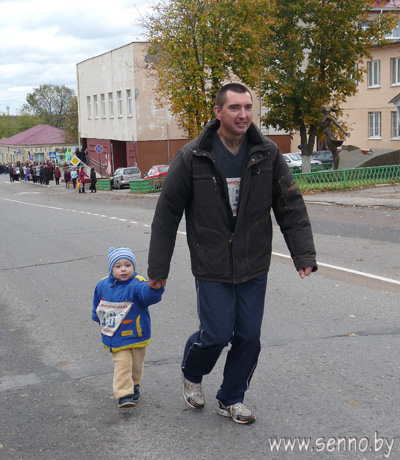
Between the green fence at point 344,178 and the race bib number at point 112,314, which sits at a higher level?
the race bib number at point 112,314

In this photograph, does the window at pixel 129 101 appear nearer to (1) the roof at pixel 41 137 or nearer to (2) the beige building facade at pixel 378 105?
(2) the beige building facade at pixel 378 105

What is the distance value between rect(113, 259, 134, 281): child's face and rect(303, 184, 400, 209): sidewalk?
14767 mm

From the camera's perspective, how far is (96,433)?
4359 mm

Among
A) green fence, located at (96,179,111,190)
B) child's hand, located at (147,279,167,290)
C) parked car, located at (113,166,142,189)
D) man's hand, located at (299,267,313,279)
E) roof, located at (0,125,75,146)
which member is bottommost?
green fence, located at (96,179,111,190)

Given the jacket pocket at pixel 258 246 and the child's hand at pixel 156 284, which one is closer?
the jacket pocket at pixel 258 246

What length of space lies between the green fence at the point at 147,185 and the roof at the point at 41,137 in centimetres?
6858

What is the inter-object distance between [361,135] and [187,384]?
143 feet

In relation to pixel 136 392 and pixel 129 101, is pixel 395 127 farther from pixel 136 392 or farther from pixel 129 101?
pixel 136 392

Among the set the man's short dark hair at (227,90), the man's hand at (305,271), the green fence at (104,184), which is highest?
the man's short dark hair at (227,90)

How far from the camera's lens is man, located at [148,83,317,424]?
4.20m

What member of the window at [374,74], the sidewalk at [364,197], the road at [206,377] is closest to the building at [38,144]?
the window at [374,74]

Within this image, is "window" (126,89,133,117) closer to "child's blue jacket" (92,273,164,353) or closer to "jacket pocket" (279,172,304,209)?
"child's blue jacket" (92,273,164,353)

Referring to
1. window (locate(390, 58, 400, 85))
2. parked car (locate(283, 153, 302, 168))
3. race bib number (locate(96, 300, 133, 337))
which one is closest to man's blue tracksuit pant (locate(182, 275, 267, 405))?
race bib number (locate(96, 300, 133, 337))

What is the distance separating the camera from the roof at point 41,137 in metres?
108
